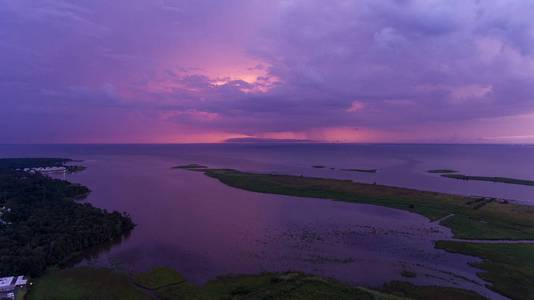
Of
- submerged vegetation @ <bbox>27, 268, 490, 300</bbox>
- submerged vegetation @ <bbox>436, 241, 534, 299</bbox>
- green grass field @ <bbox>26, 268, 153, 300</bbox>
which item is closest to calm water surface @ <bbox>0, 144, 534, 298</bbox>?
submerged vegetation @ <bbox>436, 241, 534, 299</bbox>

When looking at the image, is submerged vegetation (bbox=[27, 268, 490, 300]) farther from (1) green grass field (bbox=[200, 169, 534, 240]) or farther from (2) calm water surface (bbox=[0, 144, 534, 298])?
(1) green grass field (bbox=[200, 169, 534, 240])

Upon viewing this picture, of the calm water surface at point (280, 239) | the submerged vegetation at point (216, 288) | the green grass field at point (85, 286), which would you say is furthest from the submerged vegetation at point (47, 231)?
the submerged vegetation at point (216, 288)

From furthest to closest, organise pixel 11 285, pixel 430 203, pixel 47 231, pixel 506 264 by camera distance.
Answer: pixel 430 203 < pixel 47 231 < pixel 506 264 < pixel 11 285

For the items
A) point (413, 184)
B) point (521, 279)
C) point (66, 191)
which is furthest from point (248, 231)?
point (413, 184)

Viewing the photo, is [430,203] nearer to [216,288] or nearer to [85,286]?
[216,288]

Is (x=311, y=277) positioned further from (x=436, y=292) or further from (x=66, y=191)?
(x=66, y=191)

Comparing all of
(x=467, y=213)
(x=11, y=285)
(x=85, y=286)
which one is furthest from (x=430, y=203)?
(x=11, y=285)

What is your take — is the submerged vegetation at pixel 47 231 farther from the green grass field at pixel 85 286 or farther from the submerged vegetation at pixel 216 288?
the submerged vegetation at pixel 216 288
